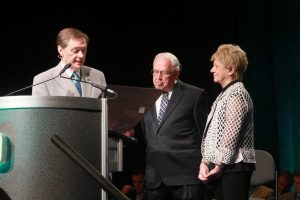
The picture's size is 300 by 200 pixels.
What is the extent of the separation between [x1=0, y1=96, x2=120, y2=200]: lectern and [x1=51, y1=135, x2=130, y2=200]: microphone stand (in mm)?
84

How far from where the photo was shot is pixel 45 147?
2.02m

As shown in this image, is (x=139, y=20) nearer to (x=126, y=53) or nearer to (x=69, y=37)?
(x=126, y=53)

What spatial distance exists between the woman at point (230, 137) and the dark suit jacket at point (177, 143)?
1.37 ft

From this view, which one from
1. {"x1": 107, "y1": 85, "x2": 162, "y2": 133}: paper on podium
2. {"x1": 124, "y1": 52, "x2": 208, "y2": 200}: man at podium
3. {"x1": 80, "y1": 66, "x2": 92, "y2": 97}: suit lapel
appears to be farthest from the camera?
{"x1": 124, "y1": 52, "x2": 208, "y2": 200}: man at podium

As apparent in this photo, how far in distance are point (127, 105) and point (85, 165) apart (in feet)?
3.19

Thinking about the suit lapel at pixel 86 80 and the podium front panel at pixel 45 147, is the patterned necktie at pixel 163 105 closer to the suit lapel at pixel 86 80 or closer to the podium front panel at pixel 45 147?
the suit lapel at pixel 86 80

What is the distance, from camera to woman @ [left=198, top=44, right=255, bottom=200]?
2934 millimetres

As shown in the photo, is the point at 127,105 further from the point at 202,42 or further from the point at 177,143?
the point at 202,42

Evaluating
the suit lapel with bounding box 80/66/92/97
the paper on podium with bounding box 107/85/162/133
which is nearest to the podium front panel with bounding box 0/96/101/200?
the paper on podium with bounding box 107/85/162/133

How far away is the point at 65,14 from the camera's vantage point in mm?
6035

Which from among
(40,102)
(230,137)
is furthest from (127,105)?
(40,102)

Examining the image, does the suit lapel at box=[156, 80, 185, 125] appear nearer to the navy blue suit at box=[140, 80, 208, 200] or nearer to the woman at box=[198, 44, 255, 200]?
the navy blue suit at box=[140, 80, 208, 200]

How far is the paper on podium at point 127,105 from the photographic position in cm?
274

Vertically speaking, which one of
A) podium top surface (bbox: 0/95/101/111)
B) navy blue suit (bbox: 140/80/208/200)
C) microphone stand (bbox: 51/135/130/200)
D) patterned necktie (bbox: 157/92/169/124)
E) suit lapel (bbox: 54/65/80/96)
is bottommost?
navy blue suit (bbox: 140/80/208/200)
